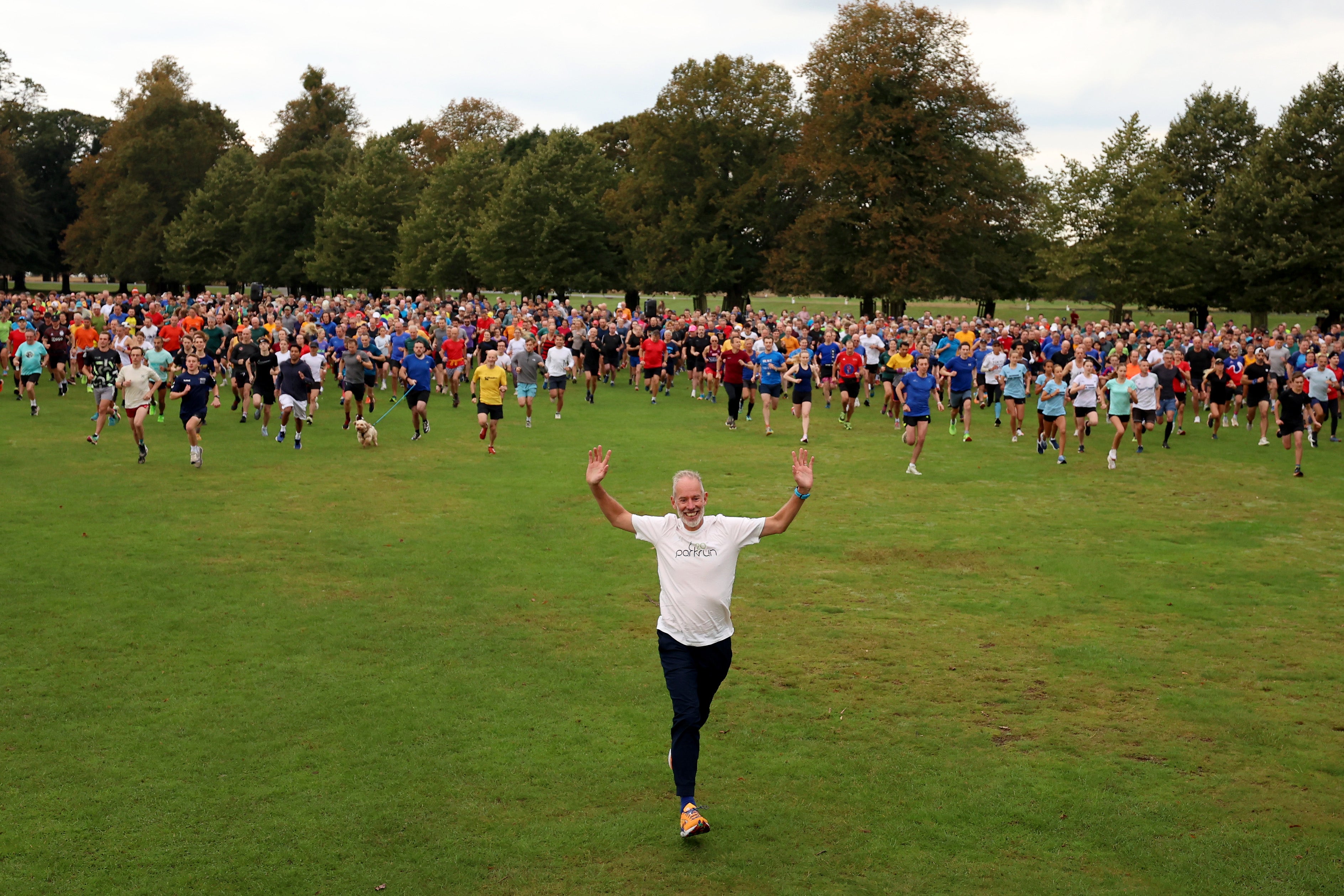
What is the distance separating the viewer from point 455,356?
28.1 metres

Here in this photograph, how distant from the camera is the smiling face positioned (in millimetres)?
6305

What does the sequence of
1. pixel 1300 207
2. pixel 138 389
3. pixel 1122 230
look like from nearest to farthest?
1. pixel 138 389
2. pixel 1300 207
3. pixel 1122 230

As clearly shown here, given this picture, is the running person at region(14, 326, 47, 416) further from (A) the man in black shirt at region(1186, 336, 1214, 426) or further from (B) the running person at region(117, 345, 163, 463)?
(A) the man in black shirt at region(1186, 336, 1214, 426)

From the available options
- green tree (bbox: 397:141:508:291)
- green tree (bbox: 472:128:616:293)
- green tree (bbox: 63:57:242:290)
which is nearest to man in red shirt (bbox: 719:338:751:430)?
green tree (bbox: 472:128:616:293)

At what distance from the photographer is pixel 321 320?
33.2m

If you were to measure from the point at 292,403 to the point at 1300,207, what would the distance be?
156 feet

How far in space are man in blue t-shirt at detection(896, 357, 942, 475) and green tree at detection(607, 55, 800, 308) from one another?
40448mm

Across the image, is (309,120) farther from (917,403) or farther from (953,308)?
(917,403)

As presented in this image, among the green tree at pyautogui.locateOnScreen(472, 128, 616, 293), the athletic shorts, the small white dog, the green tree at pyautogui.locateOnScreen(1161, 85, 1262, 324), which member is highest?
the green tree at pyautogui.locateOnScreen(1161, 85, 1262, 324)

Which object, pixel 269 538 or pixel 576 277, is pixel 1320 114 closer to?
pixel 576 277

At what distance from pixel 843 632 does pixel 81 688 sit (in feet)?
19.4

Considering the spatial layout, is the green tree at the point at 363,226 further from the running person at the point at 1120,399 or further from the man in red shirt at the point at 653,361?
the running person at the point at 1120,399

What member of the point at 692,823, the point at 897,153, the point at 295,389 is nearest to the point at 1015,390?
the point at 295,389

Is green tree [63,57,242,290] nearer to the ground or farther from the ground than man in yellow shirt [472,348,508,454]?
farther from the ground
